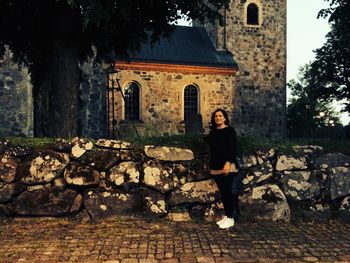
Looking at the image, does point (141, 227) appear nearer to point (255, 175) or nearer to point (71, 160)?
point (71, 160)

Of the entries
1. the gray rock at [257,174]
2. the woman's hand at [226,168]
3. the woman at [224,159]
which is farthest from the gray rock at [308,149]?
the woman's hand at [226,168]

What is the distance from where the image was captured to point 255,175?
226 inches

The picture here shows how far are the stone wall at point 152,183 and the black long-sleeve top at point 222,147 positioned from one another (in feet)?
1.26

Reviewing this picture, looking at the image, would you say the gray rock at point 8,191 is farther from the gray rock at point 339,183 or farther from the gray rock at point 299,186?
the gray rock at point 339,183

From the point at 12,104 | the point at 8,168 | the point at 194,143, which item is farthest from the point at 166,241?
the point at 12,104

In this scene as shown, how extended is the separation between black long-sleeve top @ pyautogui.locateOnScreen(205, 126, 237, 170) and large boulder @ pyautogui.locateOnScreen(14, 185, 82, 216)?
2.14 metres

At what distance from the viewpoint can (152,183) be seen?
5523 millimetres

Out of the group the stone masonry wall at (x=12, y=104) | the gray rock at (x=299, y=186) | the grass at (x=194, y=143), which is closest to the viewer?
the grass at (x=194, y=143)

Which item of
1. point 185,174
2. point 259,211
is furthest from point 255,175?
point 185,174

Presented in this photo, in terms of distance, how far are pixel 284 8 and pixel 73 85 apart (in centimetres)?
1963

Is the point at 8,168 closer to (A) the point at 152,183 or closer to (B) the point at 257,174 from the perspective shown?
(A) the point at 152,183

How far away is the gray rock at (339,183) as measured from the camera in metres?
5.81

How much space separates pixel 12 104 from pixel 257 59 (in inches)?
567

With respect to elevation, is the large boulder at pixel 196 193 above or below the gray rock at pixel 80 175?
below
